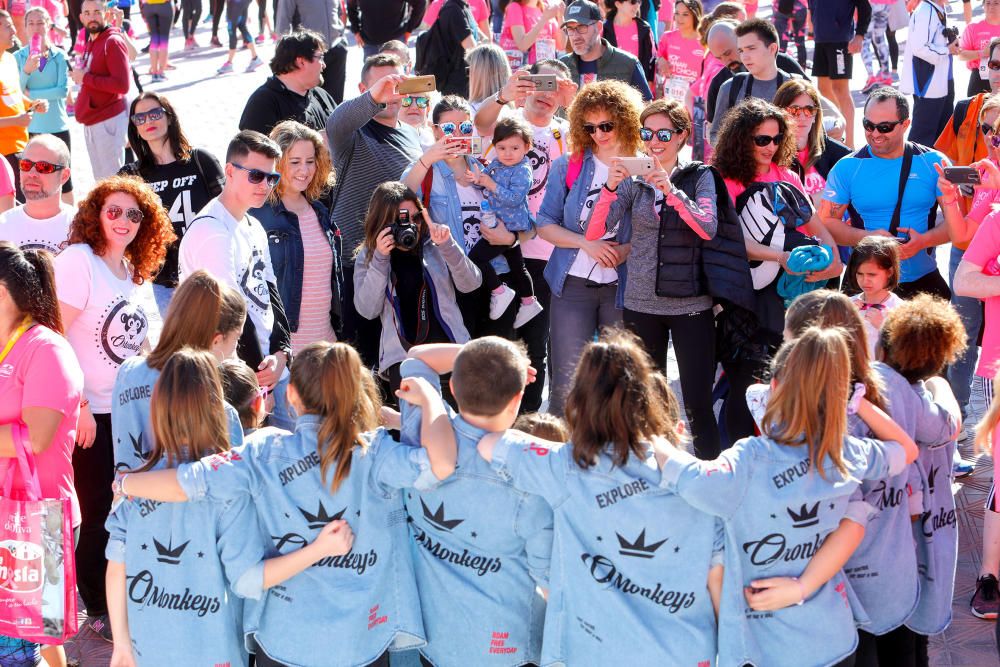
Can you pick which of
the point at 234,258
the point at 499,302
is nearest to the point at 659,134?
the point at 499,302

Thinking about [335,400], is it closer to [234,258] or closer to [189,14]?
[234,258]

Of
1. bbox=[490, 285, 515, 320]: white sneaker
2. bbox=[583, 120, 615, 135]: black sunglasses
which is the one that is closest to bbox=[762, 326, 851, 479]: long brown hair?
bbox=[583, 120, 615, 135]: black sunglasses

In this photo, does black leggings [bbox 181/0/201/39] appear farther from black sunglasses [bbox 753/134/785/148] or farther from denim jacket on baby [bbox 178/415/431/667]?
denim jacket on baby [bbox 178/415/431/667]

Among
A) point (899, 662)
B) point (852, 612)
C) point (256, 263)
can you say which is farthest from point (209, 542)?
point (899, 662)

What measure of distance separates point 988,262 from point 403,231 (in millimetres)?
2398

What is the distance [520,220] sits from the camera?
535 cm

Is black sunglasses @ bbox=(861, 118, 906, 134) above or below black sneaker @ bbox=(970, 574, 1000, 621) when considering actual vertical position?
above

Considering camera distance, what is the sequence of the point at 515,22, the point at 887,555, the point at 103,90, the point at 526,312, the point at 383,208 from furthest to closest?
1. the point at 515,22
2. the point at 103,90
3. the point at 526,312
4. the point at 383,208
5. the point at 887,555

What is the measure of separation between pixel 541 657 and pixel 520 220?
8.54 feet

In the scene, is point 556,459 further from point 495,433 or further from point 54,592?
point 54,592

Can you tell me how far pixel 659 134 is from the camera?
16.0 ft

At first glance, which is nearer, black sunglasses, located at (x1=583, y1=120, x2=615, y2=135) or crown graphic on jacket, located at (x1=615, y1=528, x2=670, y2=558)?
crown graphic on jacket, located at (x1=615, y1=528, x2=670, y2=558)

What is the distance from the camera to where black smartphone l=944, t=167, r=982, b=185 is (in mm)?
4840

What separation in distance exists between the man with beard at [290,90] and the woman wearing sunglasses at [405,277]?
1857 mm
